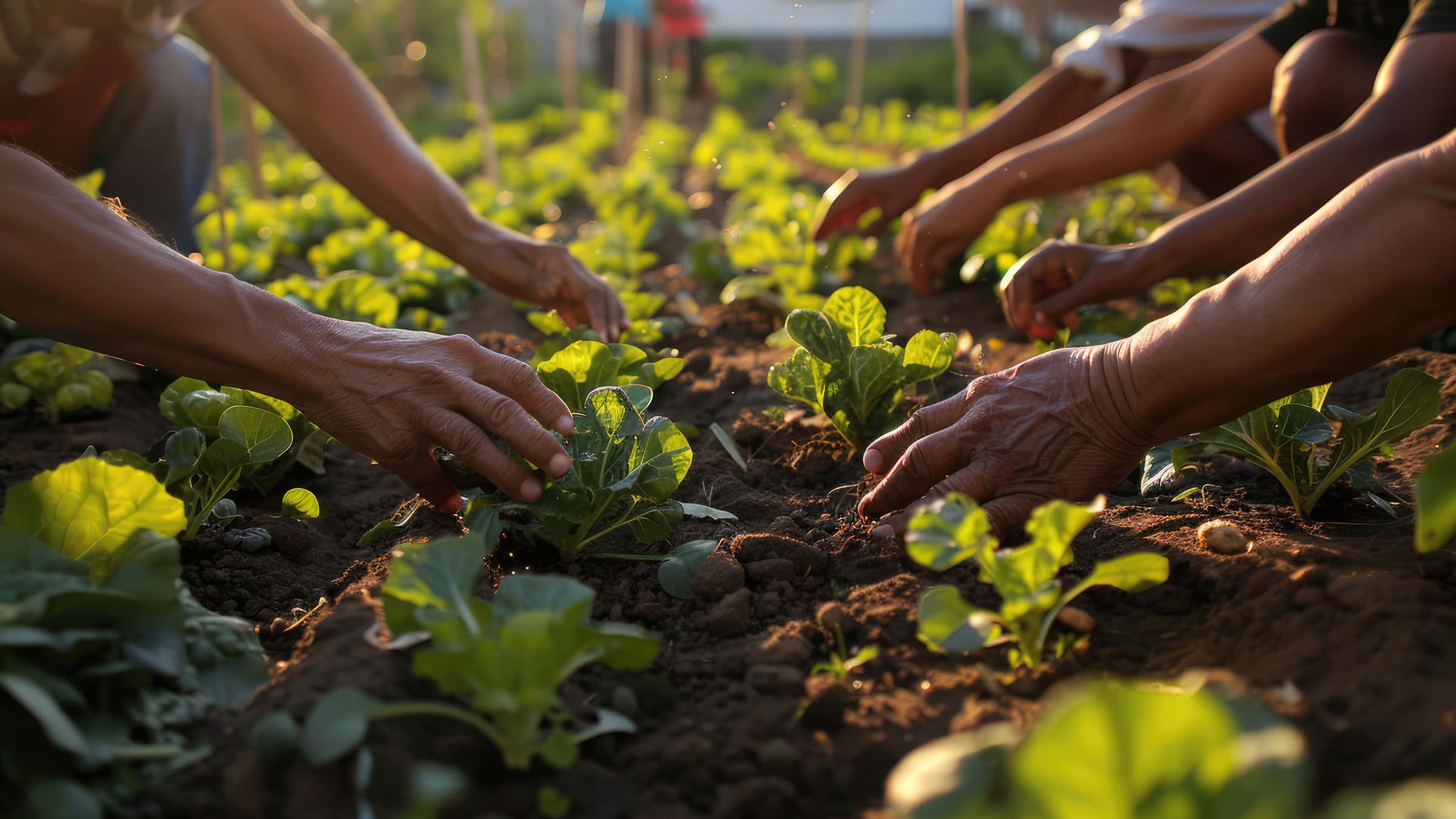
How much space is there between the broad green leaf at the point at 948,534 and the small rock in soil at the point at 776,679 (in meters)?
0.23

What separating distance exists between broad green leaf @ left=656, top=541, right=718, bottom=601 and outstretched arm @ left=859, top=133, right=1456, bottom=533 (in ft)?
0.90

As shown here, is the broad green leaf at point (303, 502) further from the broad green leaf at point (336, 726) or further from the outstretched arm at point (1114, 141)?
the outstretched arm at point (1114, 141)

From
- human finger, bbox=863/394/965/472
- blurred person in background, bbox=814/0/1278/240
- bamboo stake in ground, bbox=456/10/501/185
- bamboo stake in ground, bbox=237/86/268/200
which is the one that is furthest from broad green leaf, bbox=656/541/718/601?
bamboo stake in ground, bbox=456/10/501/185

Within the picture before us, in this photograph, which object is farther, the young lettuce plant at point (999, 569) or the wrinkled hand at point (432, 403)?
the wrinkled hand at point (432, 403)

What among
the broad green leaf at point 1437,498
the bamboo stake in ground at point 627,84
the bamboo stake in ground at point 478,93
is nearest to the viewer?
the broad green leaf at point 1437,498

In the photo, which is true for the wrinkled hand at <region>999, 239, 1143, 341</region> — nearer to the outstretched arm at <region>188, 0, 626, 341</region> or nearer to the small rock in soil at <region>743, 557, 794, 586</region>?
the outstretched arm at <region>188, 0, 626, 341</region>

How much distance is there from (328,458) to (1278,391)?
194 centimetres

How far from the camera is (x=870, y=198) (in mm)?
2977

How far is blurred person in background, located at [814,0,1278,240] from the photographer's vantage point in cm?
338

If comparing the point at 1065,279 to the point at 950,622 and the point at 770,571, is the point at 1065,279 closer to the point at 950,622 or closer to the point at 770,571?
the point at 770,571

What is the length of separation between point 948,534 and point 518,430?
0.63m

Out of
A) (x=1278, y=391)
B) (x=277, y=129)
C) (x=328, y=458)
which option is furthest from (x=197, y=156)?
(x=277, y=129)

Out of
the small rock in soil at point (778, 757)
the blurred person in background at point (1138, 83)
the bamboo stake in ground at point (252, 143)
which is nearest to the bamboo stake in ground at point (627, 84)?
the bamboo stake in ground at point (252, 143)

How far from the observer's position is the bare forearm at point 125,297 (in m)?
1.36
